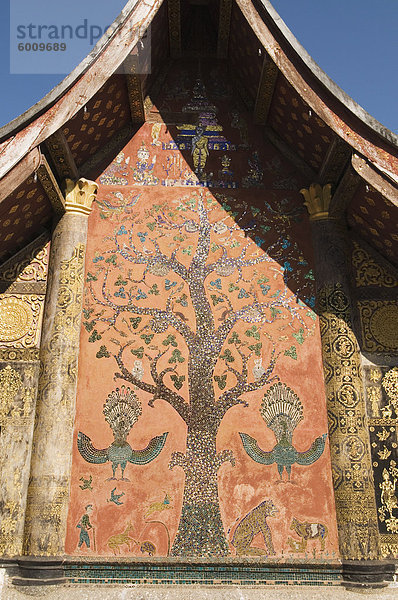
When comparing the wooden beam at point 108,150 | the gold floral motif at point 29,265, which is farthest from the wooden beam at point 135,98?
the gold floral motif at point 29,265

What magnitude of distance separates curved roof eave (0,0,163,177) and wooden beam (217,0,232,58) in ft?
2.91

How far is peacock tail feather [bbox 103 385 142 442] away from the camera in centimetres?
563

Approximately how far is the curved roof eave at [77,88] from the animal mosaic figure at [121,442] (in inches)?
94.3

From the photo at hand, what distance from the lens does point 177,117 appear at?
7.00 m

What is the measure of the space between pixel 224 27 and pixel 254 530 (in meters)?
5.42

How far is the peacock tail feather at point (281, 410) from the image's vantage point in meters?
5.69

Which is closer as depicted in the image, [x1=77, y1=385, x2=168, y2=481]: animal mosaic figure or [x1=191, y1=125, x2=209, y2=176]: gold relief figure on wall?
[x1=77, y1=385, x2=168, y2=481]: animal mosaic figure

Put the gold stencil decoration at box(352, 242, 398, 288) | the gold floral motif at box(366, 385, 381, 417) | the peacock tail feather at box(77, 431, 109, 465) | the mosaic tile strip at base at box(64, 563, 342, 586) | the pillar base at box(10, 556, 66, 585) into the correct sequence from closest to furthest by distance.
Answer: the pillar base at box(10, 556, 66, 585), the mosaic tile strip at base at box(64, 563, 342, 586), the peacock tail feather at box(77, 431, 109, 465), the gold floral motif at box(366, 385, 381, 417), the gold stencil decoration at box(352, 242, 398, 288)

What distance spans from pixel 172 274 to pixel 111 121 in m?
1.84

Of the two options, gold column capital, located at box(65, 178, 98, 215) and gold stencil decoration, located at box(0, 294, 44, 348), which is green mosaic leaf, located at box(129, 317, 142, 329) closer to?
gold stencil decoration, located at box(0, 294, 44, 348)

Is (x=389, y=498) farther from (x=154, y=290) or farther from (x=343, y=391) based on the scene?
(x=154, y=290)

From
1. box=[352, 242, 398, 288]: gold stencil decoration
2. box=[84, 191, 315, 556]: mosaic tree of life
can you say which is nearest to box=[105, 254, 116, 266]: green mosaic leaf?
box=[84, 191, 315, 556]: mosaic tree of life

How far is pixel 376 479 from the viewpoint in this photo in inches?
217

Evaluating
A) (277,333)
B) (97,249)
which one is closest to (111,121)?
(97,249)
